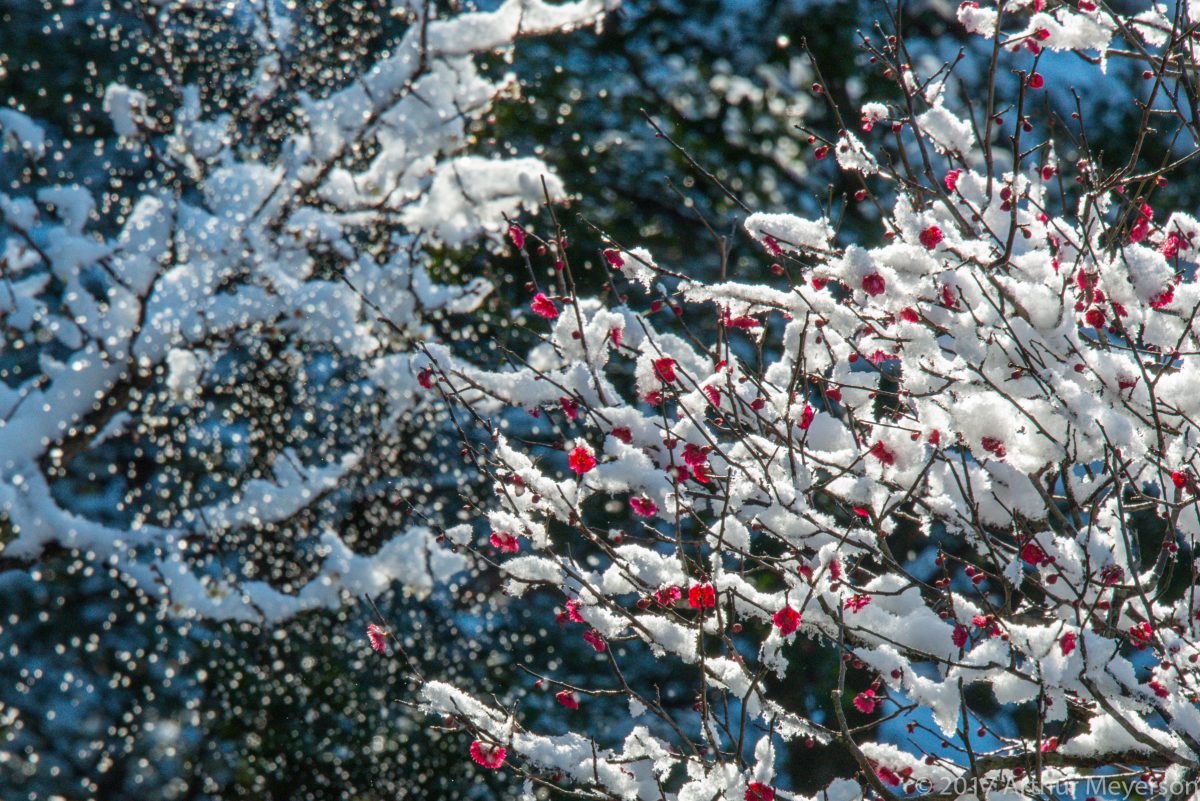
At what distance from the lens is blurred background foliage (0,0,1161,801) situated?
6094 mm

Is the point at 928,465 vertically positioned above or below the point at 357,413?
above

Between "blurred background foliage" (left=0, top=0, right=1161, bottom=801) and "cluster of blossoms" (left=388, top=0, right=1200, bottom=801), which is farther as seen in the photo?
"blurred background foliage" (left=0, top=0, right=1161, bottom=801)

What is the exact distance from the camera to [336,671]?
6020mm

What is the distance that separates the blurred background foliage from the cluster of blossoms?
2.56 metres

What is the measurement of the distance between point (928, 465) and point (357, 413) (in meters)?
5.31

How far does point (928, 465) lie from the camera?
6.94 feet

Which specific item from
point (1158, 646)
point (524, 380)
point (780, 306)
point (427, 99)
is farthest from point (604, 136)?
point (1158, 646)

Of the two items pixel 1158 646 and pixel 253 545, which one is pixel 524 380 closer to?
pixel 1158 646

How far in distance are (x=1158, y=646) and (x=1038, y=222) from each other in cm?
118

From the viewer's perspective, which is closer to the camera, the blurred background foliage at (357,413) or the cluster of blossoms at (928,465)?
the cluster of blossoms at (928,465)

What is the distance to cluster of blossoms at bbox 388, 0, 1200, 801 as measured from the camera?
2174mm

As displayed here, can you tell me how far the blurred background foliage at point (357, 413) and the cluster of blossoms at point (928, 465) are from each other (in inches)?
101

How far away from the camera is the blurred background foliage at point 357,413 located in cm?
609

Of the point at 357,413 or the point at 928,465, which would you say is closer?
the point at 928,465
